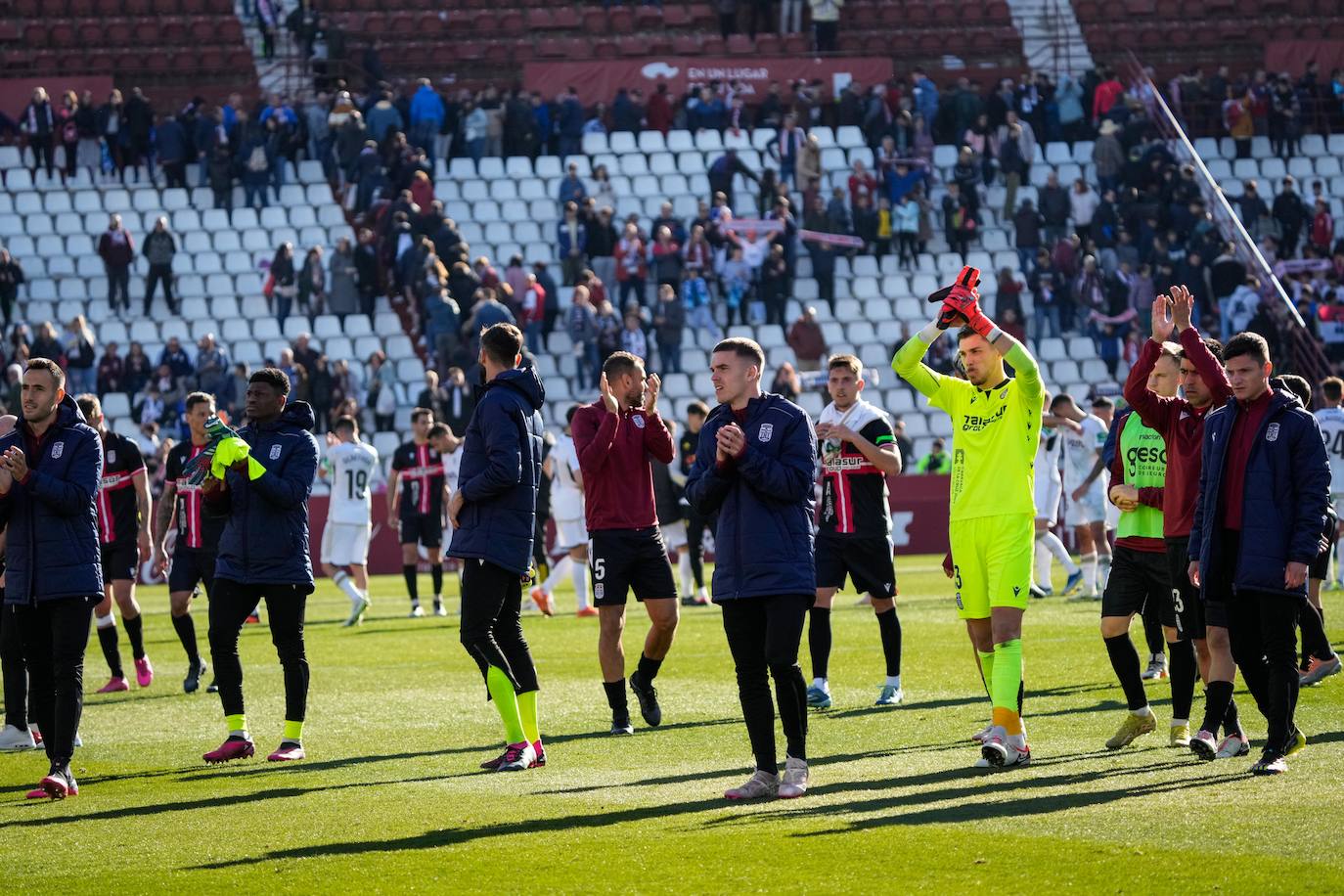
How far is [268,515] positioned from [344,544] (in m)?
10.4

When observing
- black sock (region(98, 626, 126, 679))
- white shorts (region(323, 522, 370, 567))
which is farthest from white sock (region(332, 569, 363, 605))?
black sock (region(98, 626, 126, 679))

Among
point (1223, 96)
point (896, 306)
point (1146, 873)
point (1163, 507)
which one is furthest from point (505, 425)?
point (1223, 96)

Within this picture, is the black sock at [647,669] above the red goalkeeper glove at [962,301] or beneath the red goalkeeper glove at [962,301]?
beneath

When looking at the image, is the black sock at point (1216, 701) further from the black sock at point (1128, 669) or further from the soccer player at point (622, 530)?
the soccer player at point (622, 530)

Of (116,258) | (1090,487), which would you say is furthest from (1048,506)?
(116,258)

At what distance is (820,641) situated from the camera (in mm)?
12008

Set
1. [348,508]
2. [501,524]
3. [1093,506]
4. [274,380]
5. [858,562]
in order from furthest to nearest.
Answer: [348,508], [1093,506], [858,562], [274,380], [501,524]

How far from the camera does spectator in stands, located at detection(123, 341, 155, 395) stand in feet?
99.7

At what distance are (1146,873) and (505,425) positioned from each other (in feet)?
13.7

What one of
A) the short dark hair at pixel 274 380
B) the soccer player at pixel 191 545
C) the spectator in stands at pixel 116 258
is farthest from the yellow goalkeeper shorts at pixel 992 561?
the spectator in stands at pixel 116 258

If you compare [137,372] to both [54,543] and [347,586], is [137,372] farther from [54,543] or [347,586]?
[54,543]

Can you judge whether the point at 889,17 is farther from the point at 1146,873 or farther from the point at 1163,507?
the point at 1146,873

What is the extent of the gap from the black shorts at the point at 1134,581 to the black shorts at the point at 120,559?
7.62 m

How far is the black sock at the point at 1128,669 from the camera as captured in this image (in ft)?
32.2
